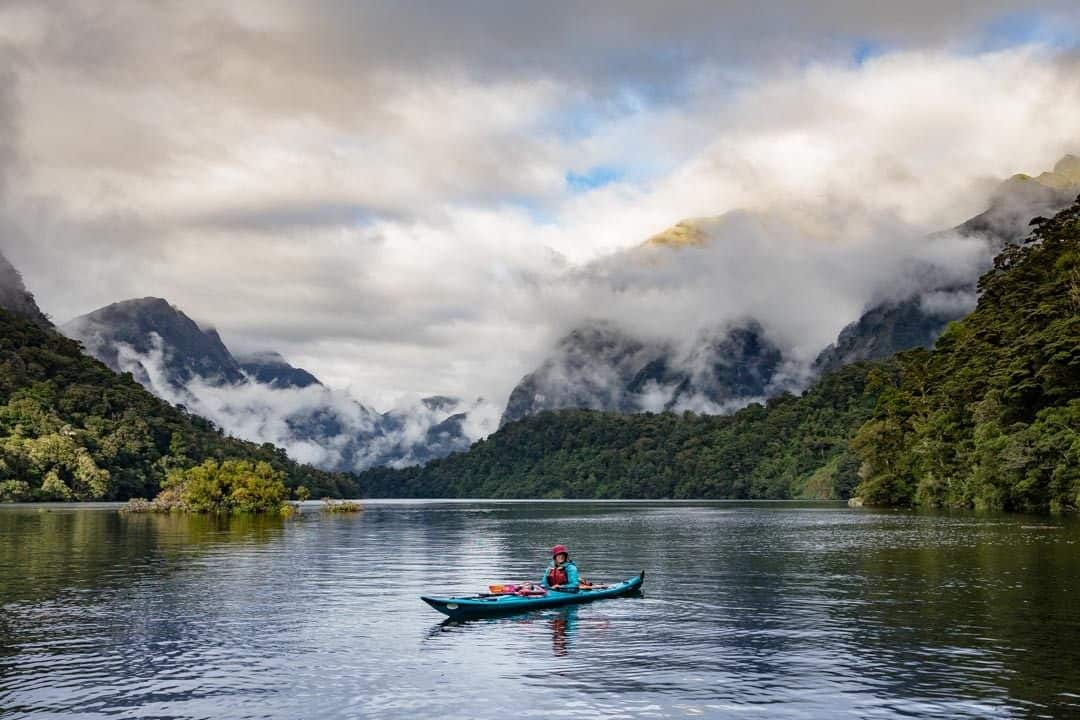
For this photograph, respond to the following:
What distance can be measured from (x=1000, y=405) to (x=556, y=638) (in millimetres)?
98044

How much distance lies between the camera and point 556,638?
33.5 m

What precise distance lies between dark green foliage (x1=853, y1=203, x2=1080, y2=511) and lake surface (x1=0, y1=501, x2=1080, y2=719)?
4024 centimetres

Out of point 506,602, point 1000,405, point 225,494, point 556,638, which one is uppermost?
point 1000,405

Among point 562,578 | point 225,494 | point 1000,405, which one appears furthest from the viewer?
point 225,494

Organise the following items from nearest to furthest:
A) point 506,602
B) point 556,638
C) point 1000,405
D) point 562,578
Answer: point 556,638 → point 506,602 → point 562,578 → point 1000,405

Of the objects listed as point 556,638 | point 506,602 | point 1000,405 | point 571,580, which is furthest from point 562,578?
point 1000,405

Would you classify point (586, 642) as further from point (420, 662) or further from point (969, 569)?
point (969, 569)

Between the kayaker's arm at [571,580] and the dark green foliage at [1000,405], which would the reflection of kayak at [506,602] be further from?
the dark green foliage at [1000,405]

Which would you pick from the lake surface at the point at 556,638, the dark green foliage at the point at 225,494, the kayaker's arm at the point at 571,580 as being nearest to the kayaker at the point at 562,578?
the kayaker's arm at the point at 571,580

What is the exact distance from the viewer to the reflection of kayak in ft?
119

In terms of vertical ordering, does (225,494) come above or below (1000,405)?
below

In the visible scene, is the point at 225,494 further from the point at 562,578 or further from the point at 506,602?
the point at 506,602

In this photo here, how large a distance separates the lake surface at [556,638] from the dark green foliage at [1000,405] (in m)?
40.2

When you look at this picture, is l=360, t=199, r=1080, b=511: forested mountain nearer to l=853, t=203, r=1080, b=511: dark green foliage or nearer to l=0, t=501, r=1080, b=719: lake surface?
l=853, t=203, r=1080, b=511: dark green foliage
